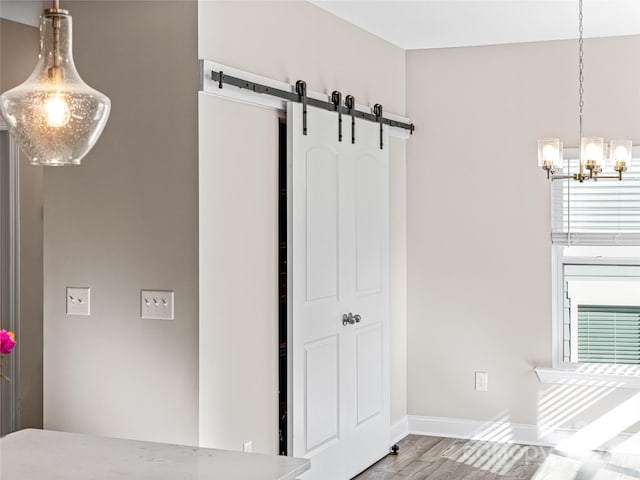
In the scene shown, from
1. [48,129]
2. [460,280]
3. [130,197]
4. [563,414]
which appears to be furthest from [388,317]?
[48,129]

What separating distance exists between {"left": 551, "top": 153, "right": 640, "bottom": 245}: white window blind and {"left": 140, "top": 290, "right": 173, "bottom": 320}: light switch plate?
2.99m

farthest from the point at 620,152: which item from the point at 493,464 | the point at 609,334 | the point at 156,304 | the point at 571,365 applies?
the point at 156,304

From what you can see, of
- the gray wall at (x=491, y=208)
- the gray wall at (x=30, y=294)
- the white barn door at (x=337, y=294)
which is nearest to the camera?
the white barn door at (x=337, y=294)

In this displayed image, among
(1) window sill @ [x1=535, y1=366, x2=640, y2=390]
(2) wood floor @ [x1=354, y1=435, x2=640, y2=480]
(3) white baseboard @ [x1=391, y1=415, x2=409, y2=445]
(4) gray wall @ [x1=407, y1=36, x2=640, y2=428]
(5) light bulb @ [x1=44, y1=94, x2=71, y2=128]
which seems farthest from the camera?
(3) white baseboard @ [x1=391, y1=415, x2=409, y2=445]

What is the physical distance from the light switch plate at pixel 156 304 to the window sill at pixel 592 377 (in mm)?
2951

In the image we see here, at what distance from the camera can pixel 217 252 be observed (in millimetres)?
3768

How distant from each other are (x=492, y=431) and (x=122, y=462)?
412cm

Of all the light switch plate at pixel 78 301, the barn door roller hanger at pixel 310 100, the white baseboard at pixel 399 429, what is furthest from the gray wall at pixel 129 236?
the white baseboard at pixel 399 429

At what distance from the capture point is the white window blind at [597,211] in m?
5.57

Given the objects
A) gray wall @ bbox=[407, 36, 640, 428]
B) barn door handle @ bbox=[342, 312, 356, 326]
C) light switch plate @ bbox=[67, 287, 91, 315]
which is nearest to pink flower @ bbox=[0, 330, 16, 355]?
light switch plate @ bbox=[67, 287, 91, 315]

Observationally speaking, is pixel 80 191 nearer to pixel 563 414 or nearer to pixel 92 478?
pixel 92 478

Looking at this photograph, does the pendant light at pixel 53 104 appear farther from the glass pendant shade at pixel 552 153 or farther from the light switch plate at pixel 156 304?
Answer: the glass pendant shade at pixel 552 153

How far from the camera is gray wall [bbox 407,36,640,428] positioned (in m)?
5.67

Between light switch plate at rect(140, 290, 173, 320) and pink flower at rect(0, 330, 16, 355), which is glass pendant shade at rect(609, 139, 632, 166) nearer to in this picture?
light switch plate at rect(140, 290, 173, 320)
